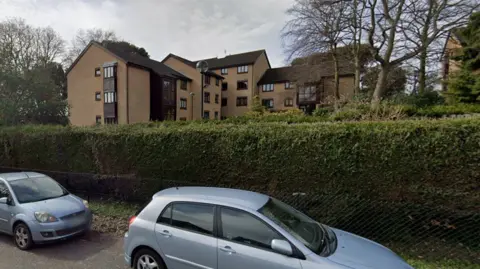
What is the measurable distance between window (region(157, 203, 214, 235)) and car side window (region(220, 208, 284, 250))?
0.67 feet

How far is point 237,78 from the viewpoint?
1649 inches

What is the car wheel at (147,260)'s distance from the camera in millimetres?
3482

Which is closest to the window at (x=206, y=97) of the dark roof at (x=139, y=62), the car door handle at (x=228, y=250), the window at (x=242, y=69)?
the dark roof at (x=139, y=62)

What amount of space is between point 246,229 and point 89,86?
32.8m

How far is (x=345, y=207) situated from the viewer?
16.7ft

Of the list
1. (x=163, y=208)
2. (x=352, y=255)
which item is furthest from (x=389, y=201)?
(x=163, y=208)

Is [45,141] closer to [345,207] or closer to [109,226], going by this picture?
[109,226]

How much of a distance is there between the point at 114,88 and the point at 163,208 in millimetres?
28073

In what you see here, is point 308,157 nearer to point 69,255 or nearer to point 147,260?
point 147,260

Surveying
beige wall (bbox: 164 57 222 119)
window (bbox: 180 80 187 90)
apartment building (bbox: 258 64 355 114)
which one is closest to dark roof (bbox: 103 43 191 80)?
window (bbox: 180 80 187 90)

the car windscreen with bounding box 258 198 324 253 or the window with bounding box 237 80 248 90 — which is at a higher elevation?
the window with bounding box 237 80 248 90

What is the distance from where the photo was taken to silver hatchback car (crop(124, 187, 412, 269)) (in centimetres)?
278

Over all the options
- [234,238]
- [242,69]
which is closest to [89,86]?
[242,69]

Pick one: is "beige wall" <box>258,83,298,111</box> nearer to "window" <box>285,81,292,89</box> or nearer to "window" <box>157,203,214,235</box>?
"window" <box>285,81,292,89</box>
